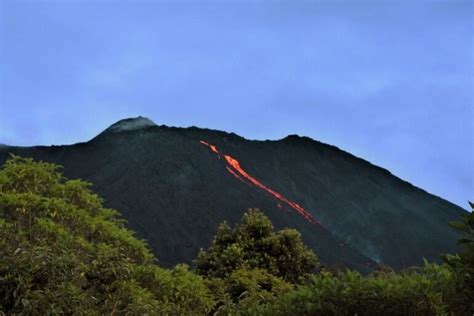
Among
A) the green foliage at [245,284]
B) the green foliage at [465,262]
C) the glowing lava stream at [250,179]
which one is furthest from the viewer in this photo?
the glowing lava stream at [250,179]

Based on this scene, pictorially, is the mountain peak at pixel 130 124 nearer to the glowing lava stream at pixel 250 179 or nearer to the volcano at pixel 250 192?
the volcano at pixel 250 192

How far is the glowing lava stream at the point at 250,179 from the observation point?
91.1m

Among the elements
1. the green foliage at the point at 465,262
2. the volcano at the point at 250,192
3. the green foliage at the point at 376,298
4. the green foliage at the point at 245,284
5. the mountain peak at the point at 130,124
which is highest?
the mountain peak at the point at 130,124

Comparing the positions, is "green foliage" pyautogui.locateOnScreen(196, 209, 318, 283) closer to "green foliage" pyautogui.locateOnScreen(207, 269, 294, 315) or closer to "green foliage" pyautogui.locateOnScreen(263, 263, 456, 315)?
"green foliage" pyautogui.locateOnScreen(207, 269, 294, 315)

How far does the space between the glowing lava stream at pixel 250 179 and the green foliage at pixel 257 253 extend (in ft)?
222

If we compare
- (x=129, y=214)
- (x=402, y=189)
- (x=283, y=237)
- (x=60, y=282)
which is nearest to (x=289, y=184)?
(x=402, y=189)

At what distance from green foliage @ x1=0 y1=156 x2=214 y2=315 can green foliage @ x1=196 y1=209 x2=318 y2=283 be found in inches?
264

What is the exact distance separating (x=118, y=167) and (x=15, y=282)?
84.2 metres

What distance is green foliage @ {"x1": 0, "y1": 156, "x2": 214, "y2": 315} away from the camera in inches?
322

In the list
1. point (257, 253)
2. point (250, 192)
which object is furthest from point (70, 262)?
point (250, 192)

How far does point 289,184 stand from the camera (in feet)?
338

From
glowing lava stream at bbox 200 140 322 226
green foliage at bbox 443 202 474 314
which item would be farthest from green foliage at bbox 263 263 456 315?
glowing lava stream at bbox 200 140 322 226

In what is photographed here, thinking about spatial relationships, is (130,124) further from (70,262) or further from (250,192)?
(70,262)

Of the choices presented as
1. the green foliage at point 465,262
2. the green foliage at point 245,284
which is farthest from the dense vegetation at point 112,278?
the green foliage at point 245,284
